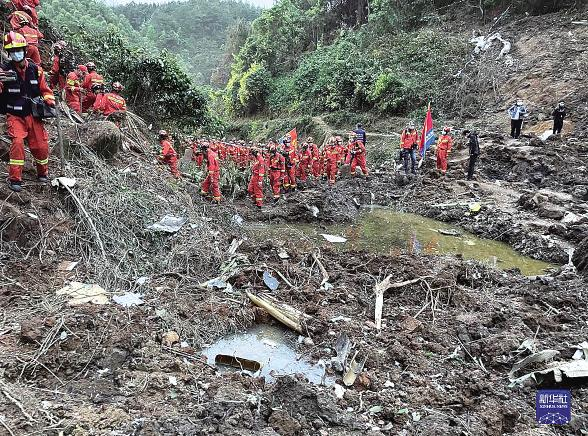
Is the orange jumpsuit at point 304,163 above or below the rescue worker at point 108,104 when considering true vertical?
below

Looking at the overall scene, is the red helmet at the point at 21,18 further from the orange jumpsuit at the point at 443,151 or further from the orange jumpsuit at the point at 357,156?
the orange jumpsuit at the point at 443,151

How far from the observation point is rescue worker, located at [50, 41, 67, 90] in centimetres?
862

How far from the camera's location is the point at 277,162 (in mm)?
11828

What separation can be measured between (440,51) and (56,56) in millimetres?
19519

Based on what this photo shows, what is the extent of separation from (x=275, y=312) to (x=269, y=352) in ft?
1.89

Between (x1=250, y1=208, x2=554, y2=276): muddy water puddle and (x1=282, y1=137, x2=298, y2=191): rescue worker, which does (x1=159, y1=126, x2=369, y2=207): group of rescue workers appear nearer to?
(x1=282, y1=137, x2=298, y2=191): rescue worker

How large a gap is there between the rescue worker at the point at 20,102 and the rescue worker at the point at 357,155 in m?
10.6

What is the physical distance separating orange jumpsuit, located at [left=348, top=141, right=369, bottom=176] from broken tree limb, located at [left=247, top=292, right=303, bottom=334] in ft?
33.2

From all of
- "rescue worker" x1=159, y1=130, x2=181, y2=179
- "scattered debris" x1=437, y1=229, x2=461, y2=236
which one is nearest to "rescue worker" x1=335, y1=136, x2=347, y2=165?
"scattered debris" x1=437, y1=229, x2=461, y2=236

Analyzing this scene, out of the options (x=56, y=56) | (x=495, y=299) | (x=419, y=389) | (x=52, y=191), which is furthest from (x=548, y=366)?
(x=56, y=56)

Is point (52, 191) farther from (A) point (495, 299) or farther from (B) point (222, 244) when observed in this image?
(A) point (495, 299)

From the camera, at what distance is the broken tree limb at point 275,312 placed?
5.27m

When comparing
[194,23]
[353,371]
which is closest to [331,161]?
[353,371]

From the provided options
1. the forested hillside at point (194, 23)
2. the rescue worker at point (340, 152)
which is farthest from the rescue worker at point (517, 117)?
the forested hillside at point (194, 23)
